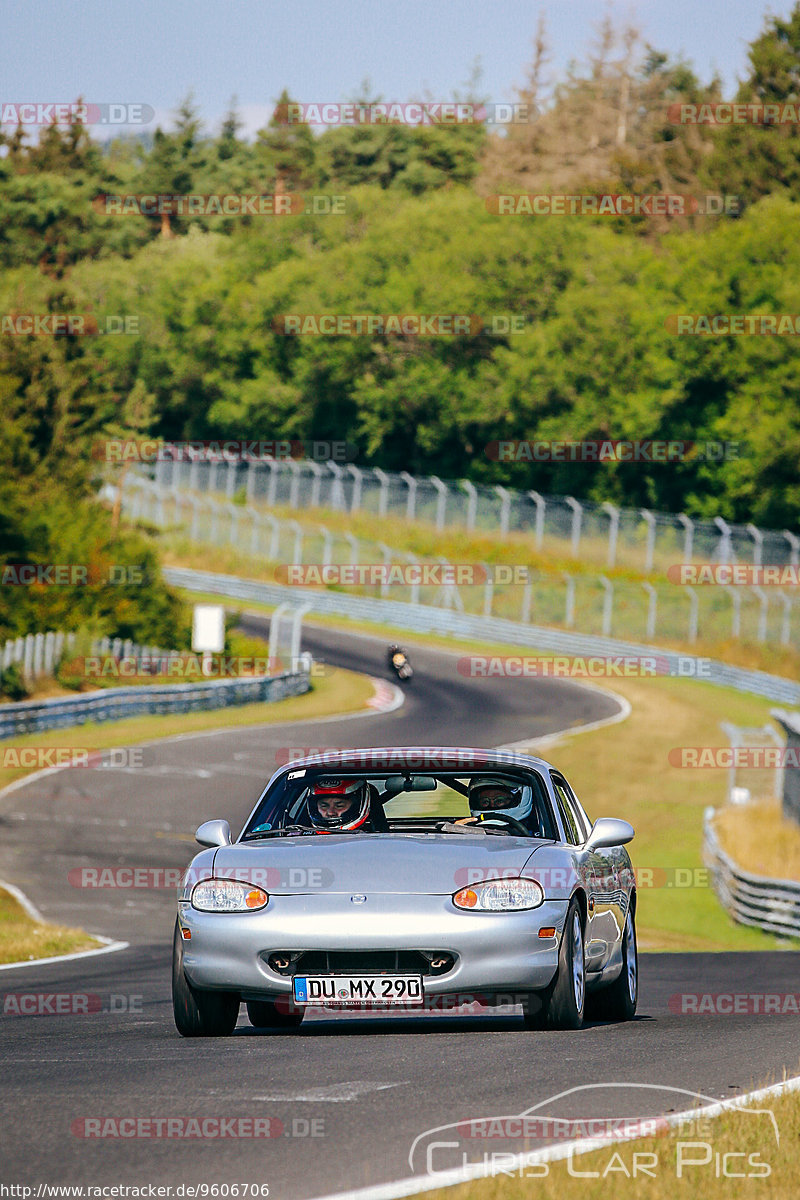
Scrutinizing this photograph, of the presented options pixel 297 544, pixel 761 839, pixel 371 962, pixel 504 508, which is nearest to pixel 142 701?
pixel 761 839

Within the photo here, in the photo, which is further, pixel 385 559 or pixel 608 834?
pixel 385 559

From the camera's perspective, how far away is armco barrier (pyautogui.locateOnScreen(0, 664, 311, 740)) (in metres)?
A: 34.3

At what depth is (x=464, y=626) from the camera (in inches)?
2312

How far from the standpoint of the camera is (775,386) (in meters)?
67.2

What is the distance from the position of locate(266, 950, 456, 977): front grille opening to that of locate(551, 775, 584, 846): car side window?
1480mm

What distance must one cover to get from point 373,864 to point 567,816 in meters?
1.68

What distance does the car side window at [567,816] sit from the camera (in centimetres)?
920

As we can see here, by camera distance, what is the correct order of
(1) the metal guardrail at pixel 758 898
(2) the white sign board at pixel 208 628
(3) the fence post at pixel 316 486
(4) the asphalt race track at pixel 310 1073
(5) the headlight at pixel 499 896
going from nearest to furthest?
(4) the asphalt race track at pixel 310 1073, (5) the headlight at pixel 499 896, (1) the metal guardrail at pixel 758 898, (2) the white sign board at pixel 208 628, (3) the fence post at pixel 316 486

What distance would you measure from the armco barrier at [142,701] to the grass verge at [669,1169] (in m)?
28.4

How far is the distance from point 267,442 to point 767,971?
2932 inches

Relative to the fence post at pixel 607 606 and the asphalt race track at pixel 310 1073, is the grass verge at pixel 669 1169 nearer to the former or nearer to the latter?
the asphalt race track at pixel 310 1073

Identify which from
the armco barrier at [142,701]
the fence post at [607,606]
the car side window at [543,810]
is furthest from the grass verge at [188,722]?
the car side window at [543,810]

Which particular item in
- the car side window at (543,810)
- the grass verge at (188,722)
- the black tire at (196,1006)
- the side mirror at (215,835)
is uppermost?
the car side window at (543,810)

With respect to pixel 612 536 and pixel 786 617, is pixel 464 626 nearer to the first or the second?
pixel 612 536
